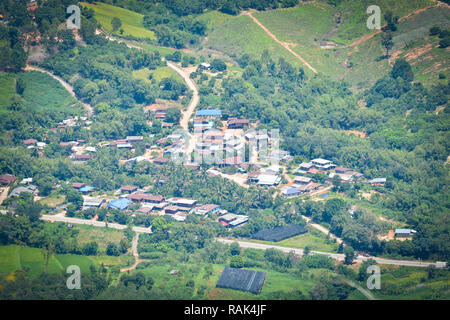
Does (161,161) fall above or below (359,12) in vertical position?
below

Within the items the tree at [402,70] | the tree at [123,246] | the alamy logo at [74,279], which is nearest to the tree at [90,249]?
the tree at [123,246]

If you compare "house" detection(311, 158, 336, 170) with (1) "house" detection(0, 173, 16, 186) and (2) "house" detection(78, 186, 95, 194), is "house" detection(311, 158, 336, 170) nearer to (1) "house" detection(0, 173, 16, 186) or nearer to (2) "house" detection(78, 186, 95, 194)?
(2) "house" detection(78, 186, 95, 194)

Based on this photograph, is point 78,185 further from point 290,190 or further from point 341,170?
point 341,170

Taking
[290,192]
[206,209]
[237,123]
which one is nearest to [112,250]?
[206,209]

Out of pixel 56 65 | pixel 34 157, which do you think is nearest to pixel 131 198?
pixel 34 157

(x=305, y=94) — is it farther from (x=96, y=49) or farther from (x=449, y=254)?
(x=449, y=254)

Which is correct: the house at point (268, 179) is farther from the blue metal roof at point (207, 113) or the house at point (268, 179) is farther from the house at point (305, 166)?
the blue metal roof at point (207, 113)
